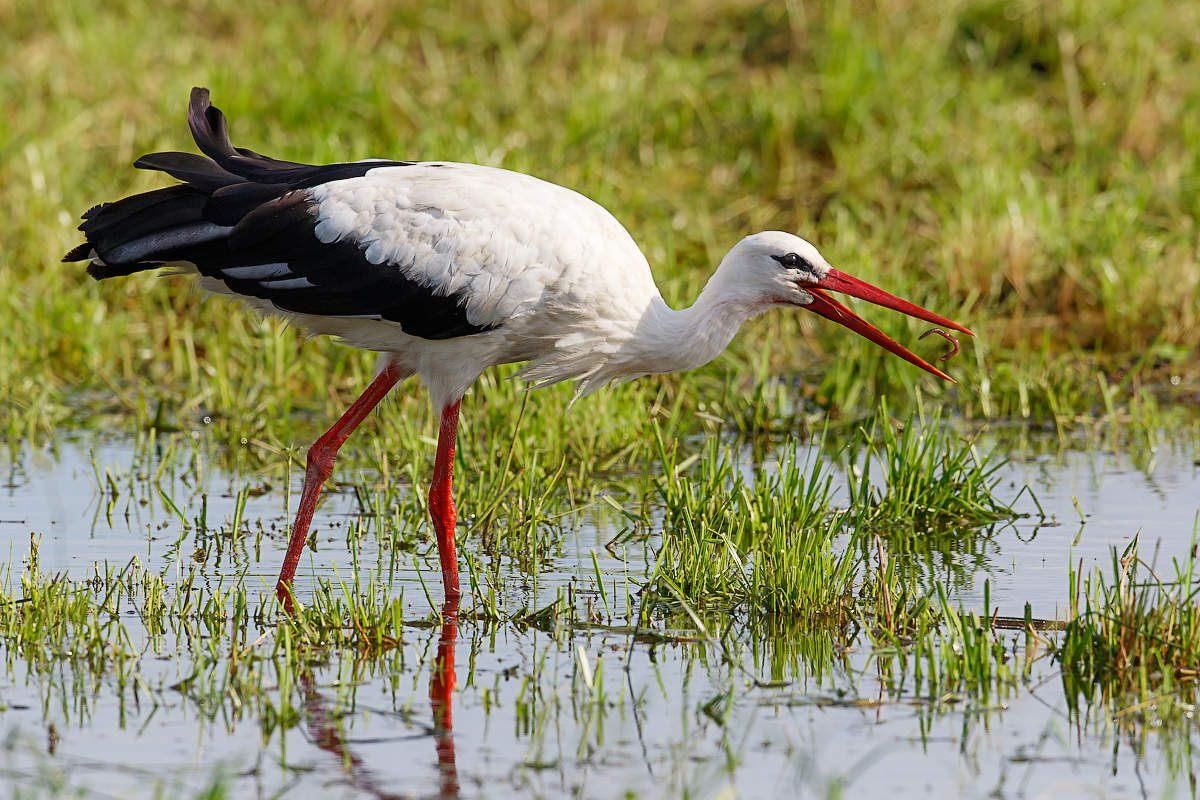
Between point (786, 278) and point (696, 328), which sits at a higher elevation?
point (786, 278)

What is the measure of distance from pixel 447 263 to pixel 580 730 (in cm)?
211

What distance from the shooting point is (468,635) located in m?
5.44

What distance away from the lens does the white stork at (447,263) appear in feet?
20.2

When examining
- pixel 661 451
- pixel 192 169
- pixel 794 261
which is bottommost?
pixel 661 451

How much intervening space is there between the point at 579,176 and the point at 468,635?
15.7ft

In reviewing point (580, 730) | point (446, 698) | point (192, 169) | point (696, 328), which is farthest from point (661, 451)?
point (580, 730)

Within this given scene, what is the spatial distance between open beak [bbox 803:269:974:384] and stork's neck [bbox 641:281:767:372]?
0.20m

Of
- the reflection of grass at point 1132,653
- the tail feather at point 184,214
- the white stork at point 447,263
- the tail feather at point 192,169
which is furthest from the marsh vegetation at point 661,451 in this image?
the tail feather at point 192,169

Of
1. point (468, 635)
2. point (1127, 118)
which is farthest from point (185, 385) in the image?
point (1127, 118)

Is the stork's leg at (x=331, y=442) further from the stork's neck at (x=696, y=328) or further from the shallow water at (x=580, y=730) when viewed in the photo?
the stork's neck at (x=696, y=328)

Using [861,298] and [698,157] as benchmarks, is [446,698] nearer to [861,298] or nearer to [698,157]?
[861,298]

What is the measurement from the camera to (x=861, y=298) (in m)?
6.18

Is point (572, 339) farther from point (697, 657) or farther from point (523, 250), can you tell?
point (697, 657)

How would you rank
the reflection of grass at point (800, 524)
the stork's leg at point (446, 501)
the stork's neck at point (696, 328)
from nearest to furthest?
the reflection of grass at point (800, 524) < the stork's leg at point (446, 501) < the stork's neck at point (696, 328)
